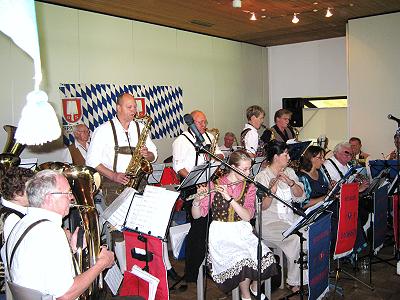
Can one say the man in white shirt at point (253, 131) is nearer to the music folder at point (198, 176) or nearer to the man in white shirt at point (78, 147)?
the man in white shirt at point (78, 147)

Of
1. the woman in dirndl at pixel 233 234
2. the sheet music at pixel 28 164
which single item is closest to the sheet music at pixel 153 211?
the woman in dirndl at pixel 233 234

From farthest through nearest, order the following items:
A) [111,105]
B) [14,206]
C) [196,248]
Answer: [111,105] → [196,248] → [14,206]

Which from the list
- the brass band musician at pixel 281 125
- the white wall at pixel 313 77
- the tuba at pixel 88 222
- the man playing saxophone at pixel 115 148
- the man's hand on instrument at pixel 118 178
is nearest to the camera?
the tuba at pixel 88 222

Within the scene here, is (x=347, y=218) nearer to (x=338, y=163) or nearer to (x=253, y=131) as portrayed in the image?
(x=338, y=163)

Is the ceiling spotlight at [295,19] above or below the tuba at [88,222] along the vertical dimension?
above

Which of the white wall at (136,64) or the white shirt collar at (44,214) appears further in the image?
the white wall at (136,64)

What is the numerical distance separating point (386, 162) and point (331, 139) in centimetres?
529

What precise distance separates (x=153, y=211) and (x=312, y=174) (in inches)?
91.3

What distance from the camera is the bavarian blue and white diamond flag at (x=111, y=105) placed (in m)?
6.56

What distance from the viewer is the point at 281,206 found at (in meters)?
4.35

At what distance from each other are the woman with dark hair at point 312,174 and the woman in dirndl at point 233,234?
1261mm

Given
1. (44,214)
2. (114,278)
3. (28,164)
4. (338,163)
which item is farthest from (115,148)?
(338,163)

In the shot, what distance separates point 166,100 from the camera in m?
8.12

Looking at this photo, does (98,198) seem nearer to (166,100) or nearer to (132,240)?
(132,240)
